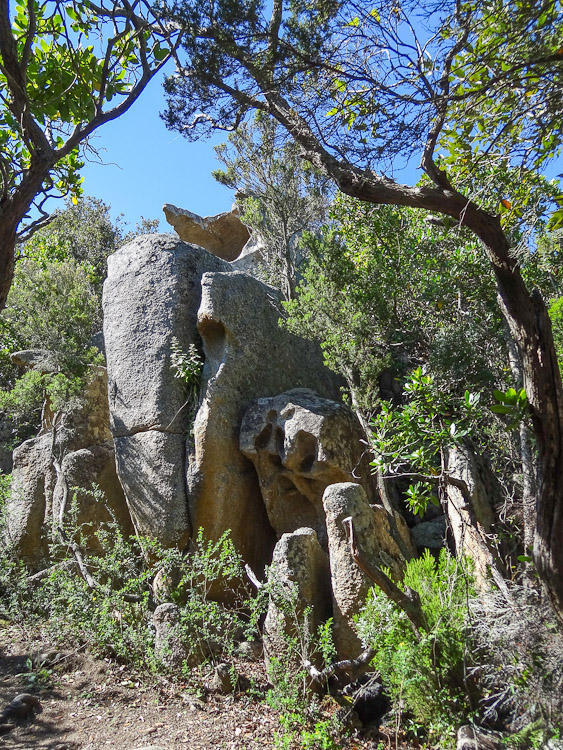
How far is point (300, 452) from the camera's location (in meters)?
7.59

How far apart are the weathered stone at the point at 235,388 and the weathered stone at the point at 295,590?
5.90ft

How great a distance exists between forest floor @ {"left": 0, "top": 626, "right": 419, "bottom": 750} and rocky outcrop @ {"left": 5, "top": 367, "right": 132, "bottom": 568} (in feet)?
7.46

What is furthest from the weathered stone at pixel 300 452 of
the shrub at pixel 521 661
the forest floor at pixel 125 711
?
the shrub at pixel 521 661

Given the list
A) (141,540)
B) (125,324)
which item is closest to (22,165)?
(125,324)

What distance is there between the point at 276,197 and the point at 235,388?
18.7 feet

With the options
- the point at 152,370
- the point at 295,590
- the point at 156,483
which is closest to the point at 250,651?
the point at 295,590

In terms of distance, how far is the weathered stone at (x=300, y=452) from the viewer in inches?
296

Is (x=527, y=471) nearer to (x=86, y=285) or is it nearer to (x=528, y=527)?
(x=528, y=527)

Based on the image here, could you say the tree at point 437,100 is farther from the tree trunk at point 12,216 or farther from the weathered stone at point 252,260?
the weathered stone at point 252,260

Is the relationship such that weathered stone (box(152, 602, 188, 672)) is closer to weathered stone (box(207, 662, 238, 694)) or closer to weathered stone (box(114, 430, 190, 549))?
weathered stone (box(207, 662, 238, 694))

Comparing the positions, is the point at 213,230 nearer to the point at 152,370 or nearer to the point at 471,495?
the point at 152,370

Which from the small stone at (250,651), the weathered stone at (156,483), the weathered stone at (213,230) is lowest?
the small stone at (250,651)

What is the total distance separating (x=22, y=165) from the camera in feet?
17.8

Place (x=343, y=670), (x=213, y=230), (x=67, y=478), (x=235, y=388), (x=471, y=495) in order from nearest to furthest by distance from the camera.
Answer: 1. (x=343, y=670)
2. (x=471, y=495)
3. (x=235, y=388)
4. (x=67, y=478)
5. (x=213, y=230)
